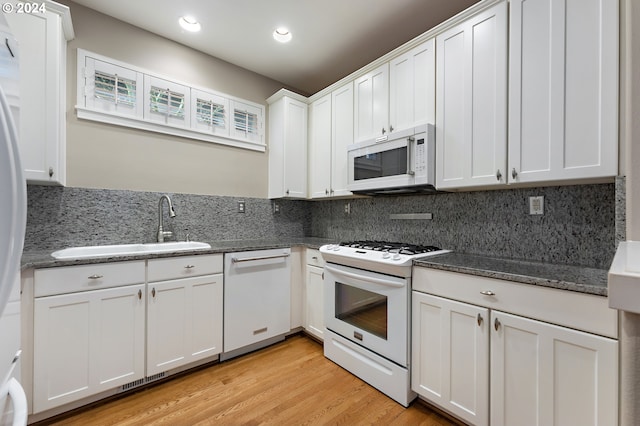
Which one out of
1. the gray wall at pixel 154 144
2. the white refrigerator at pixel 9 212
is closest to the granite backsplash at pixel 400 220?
the gray wall at pixel 154 144

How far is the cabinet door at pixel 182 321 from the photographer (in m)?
1.83

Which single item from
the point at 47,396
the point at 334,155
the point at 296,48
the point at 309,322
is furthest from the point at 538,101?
the point at 47,396

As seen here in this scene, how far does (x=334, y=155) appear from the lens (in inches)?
107

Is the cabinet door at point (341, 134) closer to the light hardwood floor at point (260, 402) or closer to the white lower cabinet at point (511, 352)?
the white lower cabinet at point (511, 352)

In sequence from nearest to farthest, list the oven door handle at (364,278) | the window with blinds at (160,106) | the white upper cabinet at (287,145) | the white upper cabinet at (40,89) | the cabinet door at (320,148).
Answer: the white upper cabinet at (40,89), the oven door handle at (364,278), the window with blinds at (160,106), the cabinet door at (320,148), the white upper cabinet at (287,145)

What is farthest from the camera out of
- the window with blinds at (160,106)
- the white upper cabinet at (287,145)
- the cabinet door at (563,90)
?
the white upper cabinet at (287,145)

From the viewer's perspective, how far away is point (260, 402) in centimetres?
173

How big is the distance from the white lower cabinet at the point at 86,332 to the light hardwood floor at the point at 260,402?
184 millimetres

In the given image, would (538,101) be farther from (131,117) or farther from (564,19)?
(131,117)

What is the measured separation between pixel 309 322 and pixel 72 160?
231 cm

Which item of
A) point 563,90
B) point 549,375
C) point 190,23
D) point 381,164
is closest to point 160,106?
point 190,23

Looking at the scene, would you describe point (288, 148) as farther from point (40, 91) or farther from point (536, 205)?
point (536, 205)

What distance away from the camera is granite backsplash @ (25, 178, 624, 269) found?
1.52 metres

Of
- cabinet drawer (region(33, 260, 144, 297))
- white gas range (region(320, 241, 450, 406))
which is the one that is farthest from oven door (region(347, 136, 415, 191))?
cabinet drawer (region(33, 260, 144, 297))
